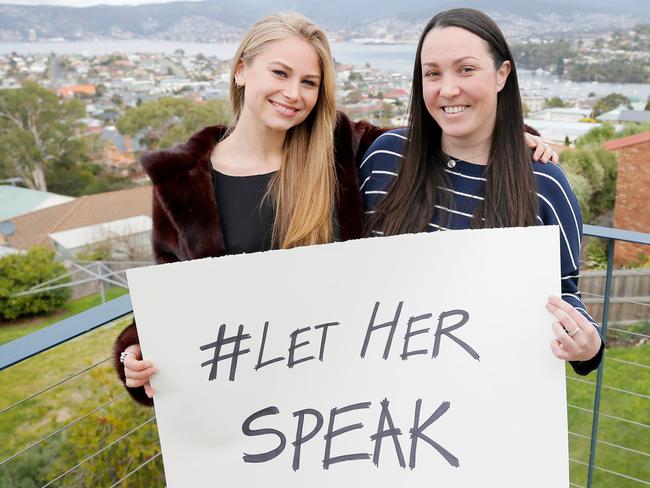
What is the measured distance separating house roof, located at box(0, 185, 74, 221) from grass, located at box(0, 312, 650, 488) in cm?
2047

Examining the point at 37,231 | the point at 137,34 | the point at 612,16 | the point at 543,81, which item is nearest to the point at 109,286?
the point at 37,231

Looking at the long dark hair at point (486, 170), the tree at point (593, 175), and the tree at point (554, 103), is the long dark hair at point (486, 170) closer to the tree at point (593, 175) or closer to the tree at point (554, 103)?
the tree at point (593, 175)

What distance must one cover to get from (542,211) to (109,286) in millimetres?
31554

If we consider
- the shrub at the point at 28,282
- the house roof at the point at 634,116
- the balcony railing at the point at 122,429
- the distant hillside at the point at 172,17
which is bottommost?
the shrub at the point at 28,282

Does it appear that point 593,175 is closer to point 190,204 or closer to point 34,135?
point 190,204

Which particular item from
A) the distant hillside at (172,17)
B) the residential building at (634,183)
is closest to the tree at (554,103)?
the distant hillside at (172,17)

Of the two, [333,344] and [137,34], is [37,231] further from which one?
[333,344]

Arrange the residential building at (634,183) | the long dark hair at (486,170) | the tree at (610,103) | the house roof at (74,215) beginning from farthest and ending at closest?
the tree at (610,103)
the house roof at (74,215)
the residential building at (634,183)
the long dark hair at (486,170)

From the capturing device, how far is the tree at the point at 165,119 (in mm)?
33000

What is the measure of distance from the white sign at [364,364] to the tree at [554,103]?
105 feet

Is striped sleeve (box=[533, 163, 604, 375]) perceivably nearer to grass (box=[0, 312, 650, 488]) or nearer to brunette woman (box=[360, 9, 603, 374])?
brunette woman (box=[360, 9, 603, 374])

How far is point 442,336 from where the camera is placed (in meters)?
1.03

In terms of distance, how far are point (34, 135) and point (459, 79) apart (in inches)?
1584

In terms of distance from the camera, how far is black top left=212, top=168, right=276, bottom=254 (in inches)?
48.9
